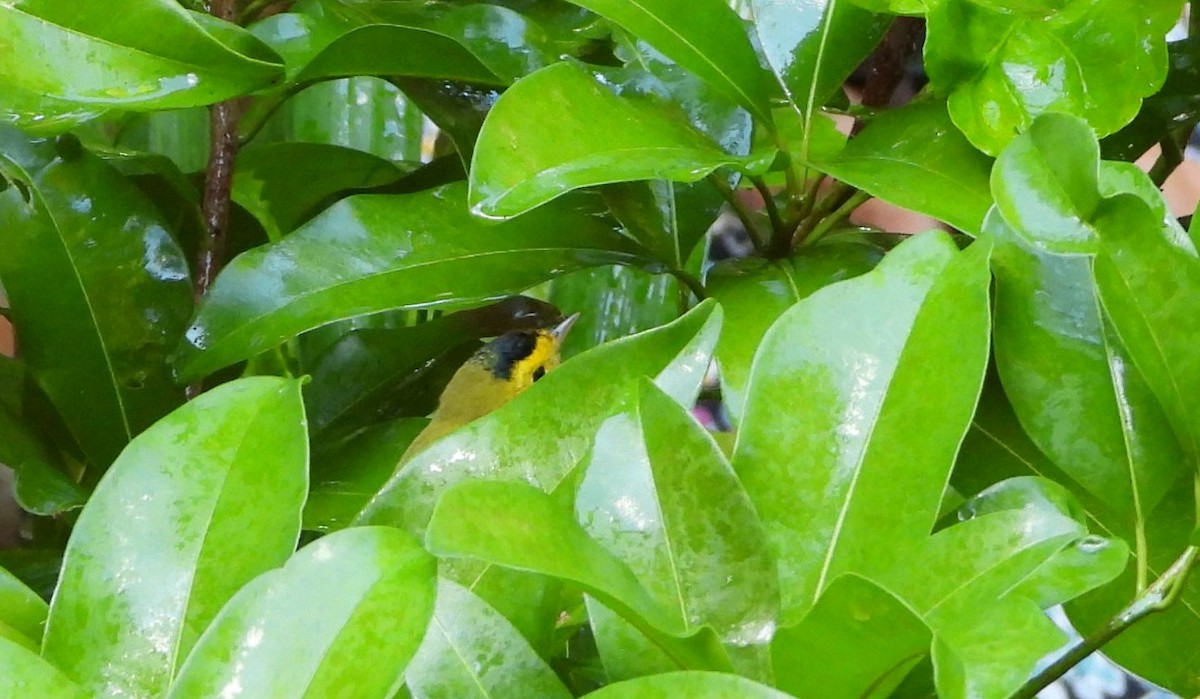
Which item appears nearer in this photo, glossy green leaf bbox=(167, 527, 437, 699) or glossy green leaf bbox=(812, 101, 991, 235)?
glossy green leaf bbox=(167, 527, 437, 699)

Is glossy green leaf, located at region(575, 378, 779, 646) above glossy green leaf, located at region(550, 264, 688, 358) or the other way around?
above

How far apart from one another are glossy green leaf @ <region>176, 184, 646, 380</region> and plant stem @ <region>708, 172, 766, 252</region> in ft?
0.34

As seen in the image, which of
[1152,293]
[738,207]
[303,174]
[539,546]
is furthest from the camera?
[303,174]

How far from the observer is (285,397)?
0.45m

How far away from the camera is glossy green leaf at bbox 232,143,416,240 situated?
806 millimetres

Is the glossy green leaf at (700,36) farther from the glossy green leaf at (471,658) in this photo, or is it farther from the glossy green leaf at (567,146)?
Result: the glossy green leaf at (471,658)

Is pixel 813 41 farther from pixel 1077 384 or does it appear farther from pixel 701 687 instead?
pixel 701 687

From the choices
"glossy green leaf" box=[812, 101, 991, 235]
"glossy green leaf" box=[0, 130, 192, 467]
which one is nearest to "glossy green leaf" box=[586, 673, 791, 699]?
"glossy green leaf" box=[812, 101, 991, 235]

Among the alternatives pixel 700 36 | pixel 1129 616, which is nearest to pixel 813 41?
pixel 700 36

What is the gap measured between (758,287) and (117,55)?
14.0 inches

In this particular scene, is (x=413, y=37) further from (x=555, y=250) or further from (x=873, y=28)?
(x=873, y=28)

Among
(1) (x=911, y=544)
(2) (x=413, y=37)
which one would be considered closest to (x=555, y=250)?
(2) (x=413, y=37)

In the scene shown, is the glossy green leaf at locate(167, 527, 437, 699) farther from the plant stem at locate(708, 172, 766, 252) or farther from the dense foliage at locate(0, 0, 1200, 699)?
the plant stem at locate(708, 172, 766, 252)

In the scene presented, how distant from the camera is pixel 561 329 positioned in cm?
91
